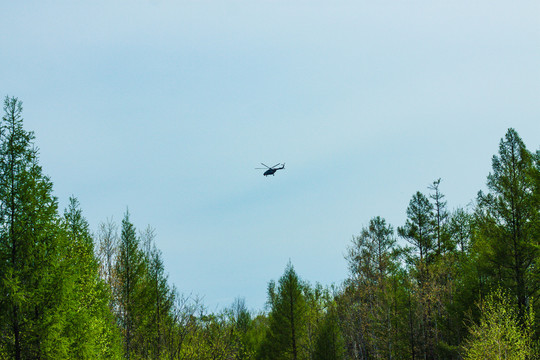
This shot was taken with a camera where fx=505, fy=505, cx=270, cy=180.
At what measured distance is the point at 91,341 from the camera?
58.5 feet

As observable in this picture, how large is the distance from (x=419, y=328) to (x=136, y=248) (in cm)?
2156

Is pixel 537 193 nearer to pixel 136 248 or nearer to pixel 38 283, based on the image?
pixel 38 283

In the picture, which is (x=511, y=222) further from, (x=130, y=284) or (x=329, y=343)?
(x=130, y=284)

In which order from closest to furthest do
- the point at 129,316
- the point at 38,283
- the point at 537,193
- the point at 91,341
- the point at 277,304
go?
1. the point at 38,283
2. the point at 91,341
3. the point at 537,193
4. the point at 129,316
5. the point at 277,304

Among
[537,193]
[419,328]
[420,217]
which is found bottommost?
[419,328]

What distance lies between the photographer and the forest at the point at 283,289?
637 inches

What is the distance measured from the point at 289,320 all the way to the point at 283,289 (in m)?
2.43

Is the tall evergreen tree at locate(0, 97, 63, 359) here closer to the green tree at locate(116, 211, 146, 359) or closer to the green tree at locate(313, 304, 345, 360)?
the green tree at locate(116, 211, 146, 359)

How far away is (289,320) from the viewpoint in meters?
39.8

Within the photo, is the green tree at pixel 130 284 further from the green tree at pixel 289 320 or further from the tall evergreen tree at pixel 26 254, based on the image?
the tall evergreen tree at pixel 26 254

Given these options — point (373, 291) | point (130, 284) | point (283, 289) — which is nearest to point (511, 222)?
point (373, 291)

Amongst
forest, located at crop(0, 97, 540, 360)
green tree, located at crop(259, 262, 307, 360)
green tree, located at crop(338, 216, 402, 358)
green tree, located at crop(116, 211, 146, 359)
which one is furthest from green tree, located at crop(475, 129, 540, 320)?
green tree, located at crop(116, 211, 146, 359)

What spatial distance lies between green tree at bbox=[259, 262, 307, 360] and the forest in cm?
9

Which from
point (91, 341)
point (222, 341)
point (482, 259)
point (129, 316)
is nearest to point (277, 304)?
point (129, 316)
